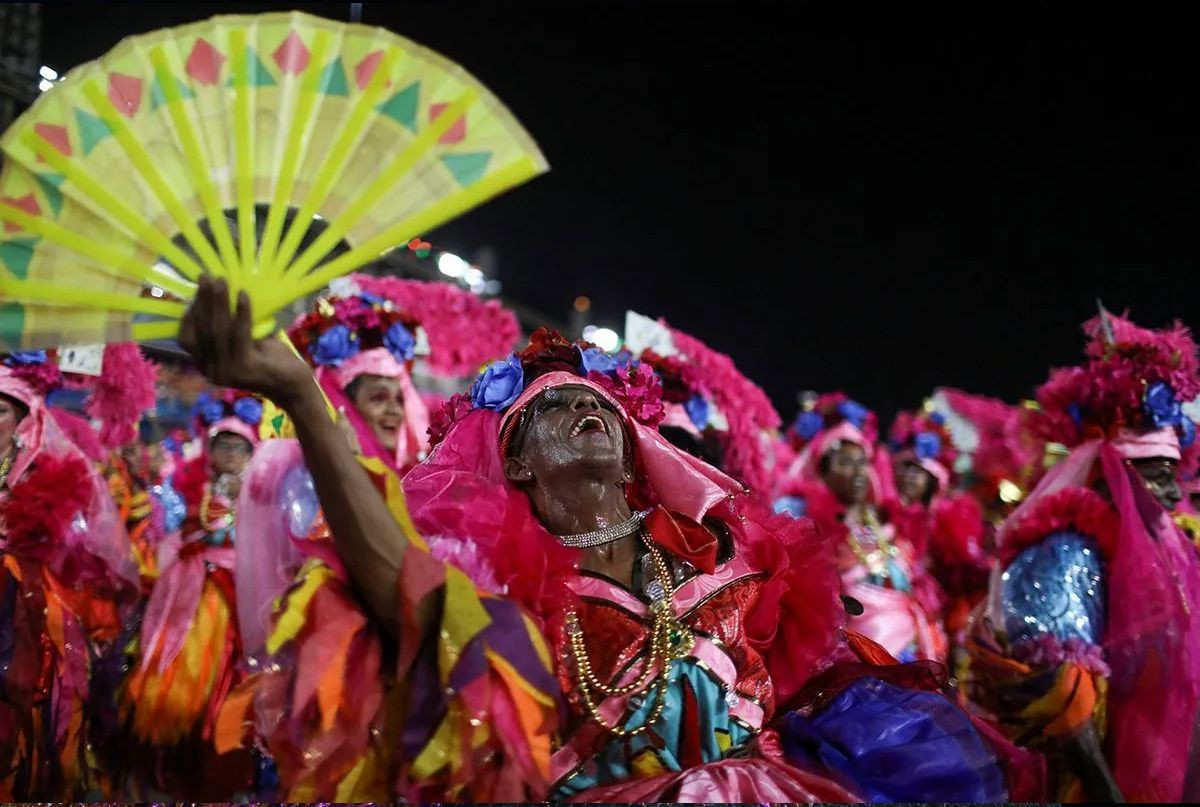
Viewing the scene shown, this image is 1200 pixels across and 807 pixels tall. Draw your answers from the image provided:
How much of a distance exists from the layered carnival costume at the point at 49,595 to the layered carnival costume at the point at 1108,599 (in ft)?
12.1

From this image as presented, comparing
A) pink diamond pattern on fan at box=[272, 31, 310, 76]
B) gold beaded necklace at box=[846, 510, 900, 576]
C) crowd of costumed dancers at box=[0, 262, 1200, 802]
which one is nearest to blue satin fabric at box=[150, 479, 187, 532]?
crowd of costumed dancers at box=[0, 262, 1200, 802]

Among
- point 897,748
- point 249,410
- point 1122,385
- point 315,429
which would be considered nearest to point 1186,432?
point 1122,385

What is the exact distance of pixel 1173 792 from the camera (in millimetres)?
3555

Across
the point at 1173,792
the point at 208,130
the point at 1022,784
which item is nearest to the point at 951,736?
the point at 1022,784

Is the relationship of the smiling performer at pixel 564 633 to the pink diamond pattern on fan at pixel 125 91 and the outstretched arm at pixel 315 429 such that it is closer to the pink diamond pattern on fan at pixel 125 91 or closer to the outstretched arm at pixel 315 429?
the outstretched arm at pixel 315 429

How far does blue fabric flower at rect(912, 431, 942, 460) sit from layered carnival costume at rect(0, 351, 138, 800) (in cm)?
626

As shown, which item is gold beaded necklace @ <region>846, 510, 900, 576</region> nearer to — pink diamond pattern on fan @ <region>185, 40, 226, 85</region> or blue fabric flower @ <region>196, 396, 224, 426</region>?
blue fabric flower @ <region>196, 396, 224, 426</region>

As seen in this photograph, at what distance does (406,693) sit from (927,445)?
7.74 meters

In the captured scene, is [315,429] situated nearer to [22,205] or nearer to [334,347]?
[22,205]

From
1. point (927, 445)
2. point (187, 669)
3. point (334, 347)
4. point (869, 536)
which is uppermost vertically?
point (334, 347)

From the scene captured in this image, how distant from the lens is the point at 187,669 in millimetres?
5289

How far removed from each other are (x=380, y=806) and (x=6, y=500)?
3.11m

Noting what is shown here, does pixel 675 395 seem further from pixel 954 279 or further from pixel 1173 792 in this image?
pixel 1173 792

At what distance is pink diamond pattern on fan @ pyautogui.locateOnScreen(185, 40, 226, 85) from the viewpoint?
1927 millimetres
